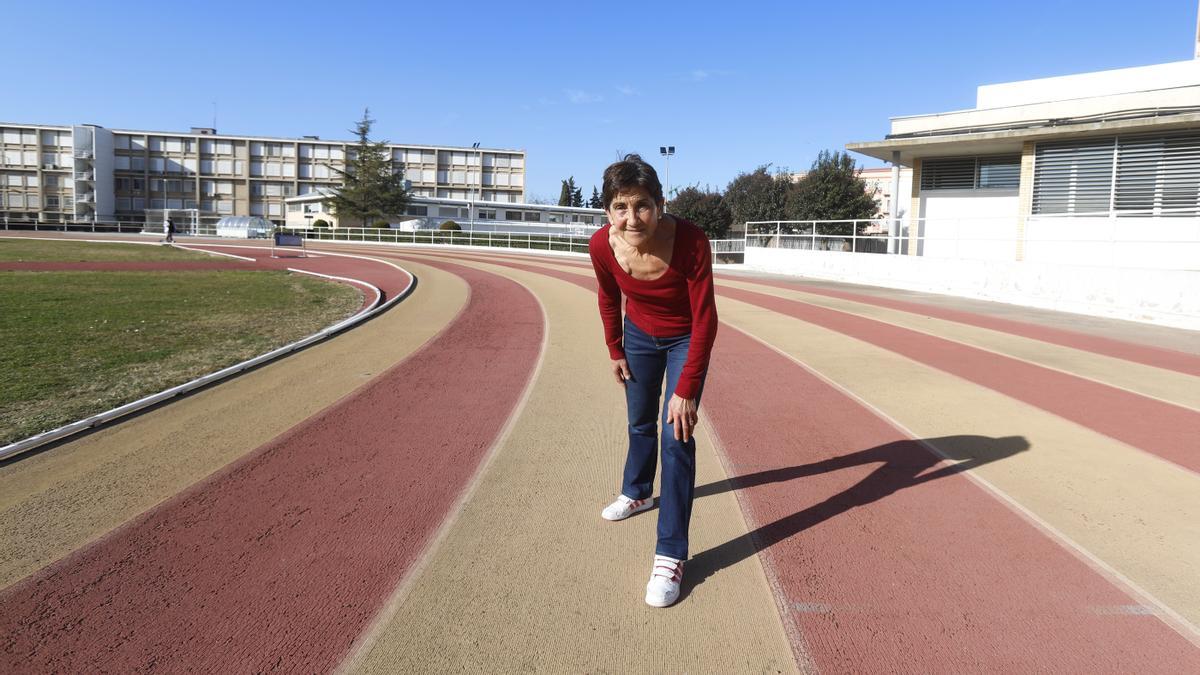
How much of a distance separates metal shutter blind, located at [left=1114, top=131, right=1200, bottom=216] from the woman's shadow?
58.6 feet

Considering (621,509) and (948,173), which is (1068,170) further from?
(621,509)

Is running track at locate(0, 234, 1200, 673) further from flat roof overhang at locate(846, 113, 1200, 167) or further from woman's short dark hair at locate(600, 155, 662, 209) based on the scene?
flat roof overhang at locate(846, 113, 1200, 167)

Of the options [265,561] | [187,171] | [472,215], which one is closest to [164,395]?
[265,561]

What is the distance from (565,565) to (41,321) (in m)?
10.2

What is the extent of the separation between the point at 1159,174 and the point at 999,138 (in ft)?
13.9

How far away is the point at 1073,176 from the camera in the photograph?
2127 cm

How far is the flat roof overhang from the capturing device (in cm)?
1889

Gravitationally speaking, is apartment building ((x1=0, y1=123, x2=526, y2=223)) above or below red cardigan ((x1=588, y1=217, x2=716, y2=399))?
above

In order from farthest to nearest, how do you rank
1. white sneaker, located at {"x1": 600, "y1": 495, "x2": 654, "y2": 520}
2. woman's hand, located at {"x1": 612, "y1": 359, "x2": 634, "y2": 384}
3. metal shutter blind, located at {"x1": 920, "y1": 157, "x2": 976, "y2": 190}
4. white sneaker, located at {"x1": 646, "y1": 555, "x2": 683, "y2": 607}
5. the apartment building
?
the apartment building
metal shutter blind, located at {"x1": 920, "y1": 157, "x2": 976, "y2": 190}
white sneaker, located at {"x1": 600, "y1": 495, "x2": 654, "y2": 520}
woman's hand, located at {"x1": 612, "y1": 359, "x2": 634, "y2": 384}
white sneaker, located at {"x1": 646, "y1": 555, "x2": 683, "y2": 607}

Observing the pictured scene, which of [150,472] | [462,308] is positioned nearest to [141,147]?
[462,308]

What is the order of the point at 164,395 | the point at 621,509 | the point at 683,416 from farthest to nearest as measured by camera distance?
the point at 164,395 < the point at 621,509 < the point at 683,416

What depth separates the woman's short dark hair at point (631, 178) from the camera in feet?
10.1

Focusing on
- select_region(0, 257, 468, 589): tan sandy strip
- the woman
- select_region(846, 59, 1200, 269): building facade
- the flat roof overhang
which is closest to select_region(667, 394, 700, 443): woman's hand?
the woman

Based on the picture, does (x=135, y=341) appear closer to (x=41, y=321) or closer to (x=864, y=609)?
(x=41, y=321)
